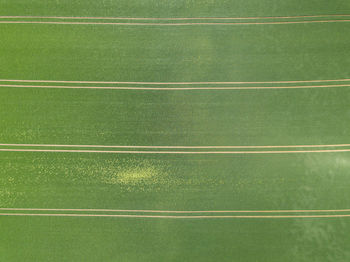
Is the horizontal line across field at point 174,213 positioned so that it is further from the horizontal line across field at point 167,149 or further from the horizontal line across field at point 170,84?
the horizontal line across field at point 170,84

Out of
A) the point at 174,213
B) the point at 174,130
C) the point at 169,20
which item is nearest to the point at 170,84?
the point at 174,130

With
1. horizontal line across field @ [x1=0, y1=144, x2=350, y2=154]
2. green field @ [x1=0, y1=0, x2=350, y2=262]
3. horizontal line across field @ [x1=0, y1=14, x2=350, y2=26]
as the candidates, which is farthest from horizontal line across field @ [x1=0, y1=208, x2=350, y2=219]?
horizontal line across field @ [x1=0, y1=14, x2=350, y2=26]

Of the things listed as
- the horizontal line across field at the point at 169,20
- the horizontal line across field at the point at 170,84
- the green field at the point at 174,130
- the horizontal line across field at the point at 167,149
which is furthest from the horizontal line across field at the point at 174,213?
the horizontal line across field at the point at 169,20

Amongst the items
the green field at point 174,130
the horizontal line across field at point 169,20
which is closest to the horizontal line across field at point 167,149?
the green field at point 174,130

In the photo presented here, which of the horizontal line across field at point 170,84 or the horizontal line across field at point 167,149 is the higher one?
the horizontal line across field at point 170,84

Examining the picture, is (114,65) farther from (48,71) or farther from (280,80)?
(280,80)

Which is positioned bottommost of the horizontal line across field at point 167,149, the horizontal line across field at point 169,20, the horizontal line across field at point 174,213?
the horizontal line across field at point 174,213

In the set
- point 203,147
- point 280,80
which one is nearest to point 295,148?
point 280,80

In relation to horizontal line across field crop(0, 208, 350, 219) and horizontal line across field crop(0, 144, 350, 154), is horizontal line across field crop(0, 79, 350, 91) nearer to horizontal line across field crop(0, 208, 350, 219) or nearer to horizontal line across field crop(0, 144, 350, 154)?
horizontal line across field crop(0, 144, 350, 154)
